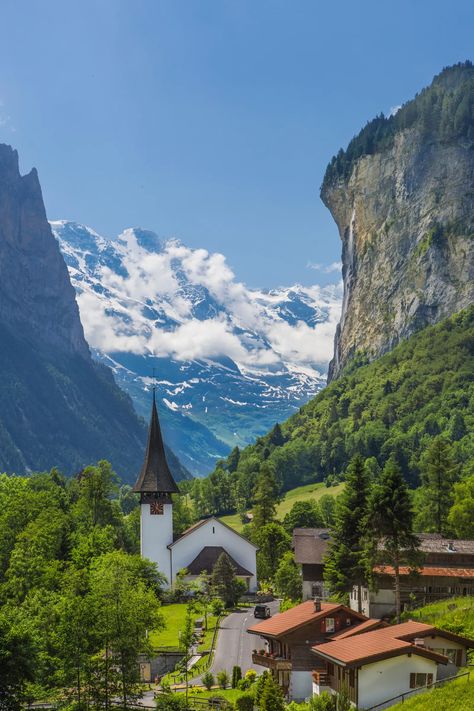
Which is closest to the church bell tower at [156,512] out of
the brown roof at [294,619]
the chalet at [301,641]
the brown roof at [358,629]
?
the brown roof at [294,619]

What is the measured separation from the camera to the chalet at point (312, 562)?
94.0m

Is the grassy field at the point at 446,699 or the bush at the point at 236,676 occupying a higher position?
the grassy field at the point at 446,699

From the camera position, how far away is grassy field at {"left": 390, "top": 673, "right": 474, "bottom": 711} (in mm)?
46066

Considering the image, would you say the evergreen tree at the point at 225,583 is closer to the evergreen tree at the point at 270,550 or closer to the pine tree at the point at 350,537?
the evergreen tree at the point at 270,550

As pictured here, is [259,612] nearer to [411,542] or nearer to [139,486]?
[411,542]

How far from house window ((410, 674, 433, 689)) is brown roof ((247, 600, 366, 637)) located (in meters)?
10.3

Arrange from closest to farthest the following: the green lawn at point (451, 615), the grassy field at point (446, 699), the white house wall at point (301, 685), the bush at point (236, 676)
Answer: the grassy field at point (446, 699) < the white house wall at point (301, 685) < the green lawn at point (451, 615) < the bush at point (236, 676)

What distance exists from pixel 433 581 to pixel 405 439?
123m

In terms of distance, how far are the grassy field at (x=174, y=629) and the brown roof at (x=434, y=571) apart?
15.3m

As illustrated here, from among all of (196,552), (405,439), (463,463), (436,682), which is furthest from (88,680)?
(405,439)

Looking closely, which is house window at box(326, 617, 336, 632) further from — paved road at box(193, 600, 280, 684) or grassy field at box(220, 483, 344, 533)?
grassy field at box(220, 483, 344, 533)

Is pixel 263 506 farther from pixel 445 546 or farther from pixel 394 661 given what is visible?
pixel 394 661

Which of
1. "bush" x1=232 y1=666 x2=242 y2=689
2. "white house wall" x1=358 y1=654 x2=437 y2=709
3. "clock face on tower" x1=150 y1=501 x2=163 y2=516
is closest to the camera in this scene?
"white house wall" x1=358 y1=654 x2=437 y2=709

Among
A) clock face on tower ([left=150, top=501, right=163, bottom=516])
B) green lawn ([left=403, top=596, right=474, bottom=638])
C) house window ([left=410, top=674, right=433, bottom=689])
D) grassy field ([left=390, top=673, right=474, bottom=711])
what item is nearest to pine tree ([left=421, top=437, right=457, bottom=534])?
green lawn ([left=403, top=596, right=474, bottom=638])
